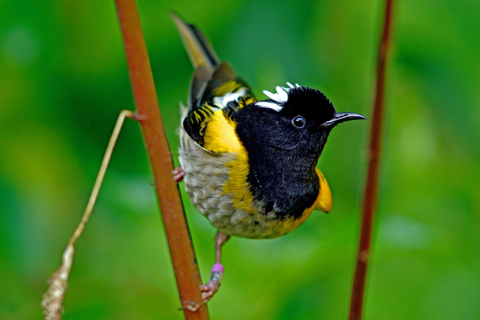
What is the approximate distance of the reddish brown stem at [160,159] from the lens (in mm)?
1352

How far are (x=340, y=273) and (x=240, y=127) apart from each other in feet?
2.55

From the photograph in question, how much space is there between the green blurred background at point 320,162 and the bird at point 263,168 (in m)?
0.12

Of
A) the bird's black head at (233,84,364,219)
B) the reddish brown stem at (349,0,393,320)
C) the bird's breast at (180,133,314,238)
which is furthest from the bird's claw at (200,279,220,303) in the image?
the reddish brown stem at (349,0,393,320)

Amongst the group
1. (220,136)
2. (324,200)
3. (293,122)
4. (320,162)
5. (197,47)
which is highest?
(197,47)

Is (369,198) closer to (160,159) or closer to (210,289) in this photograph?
(160,159)

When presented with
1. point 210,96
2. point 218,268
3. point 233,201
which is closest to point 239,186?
point 233,201

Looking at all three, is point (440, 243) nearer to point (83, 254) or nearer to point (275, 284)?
point (275, 284)

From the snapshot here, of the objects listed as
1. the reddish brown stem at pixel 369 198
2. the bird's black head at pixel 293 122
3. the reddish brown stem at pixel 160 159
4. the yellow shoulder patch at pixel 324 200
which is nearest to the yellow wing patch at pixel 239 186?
the bird's black head at pixel 293 122

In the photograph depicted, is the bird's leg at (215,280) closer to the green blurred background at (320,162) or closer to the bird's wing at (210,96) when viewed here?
the green blurred background at (320,162)

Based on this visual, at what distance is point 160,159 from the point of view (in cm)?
148

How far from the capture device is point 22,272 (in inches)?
103

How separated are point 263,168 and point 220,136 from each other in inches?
10.3

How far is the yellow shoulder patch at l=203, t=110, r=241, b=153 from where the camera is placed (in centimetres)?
248

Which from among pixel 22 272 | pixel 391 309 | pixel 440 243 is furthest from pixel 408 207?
pixel 22 272
